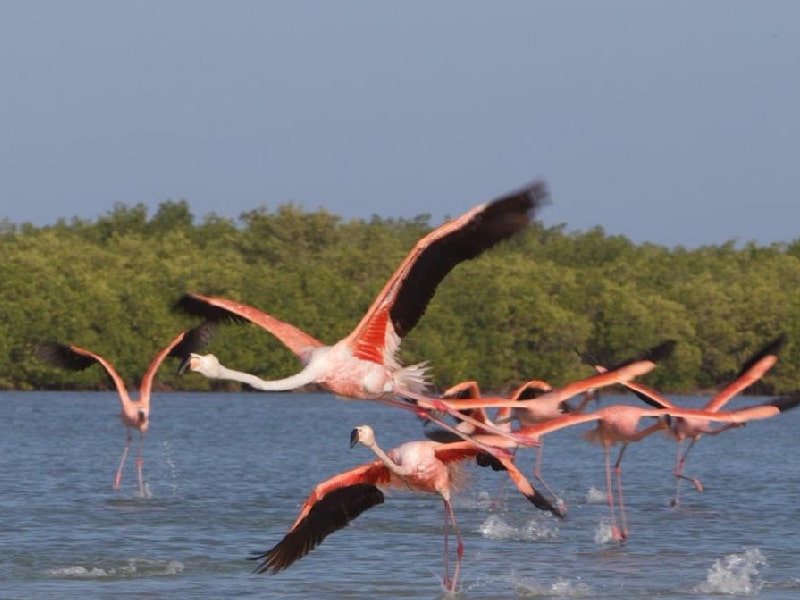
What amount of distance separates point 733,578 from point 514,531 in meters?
4.02

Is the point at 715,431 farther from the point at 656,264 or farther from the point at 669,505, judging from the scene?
the point at 656,264

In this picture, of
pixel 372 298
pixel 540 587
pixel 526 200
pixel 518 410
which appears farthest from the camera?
pixel 372 298

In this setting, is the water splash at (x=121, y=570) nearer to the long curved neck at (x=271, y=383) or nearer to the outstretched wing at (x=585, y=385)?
the long curved neck at (x=271, y=383)

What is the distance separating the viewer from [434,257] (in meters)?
11.4

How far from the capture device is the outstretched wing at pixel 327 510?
12250 mm

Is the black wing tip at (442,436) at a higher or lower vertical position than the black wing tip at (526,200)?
lower

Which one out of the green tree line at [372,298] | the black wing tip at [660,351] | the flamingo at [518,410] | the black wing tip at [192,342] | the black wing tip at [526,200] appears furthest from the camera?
the green tree line at [372,298]

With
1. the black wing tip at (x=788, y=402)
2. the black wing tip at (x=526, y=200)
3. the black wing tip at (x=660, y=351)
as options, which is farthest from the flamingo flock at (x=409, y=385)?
the black wing tip at (x=788, y=402)

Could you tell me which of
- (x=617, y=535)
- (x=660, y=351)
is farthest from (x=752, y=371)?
(x=617, y=535)

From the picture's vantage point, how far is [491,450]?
12094mm

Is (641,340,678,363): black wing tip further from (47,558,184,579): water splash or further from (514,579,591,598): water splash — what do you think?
(47,558,184,579): water splash

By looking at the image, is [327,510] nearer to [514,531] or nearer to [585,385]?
[585,385]

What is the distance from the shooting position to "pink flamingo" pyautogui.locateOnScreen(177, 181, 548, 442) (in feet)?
36.4

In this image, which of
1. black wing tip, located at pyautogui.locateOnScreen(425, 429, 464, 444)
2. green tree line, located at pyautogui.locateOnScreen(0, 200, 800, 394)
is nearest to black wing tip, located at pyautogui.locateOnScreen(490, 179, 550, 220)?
black wing tip, located at pyautogui.locateOnScreen(425, 429, 464, 444)
